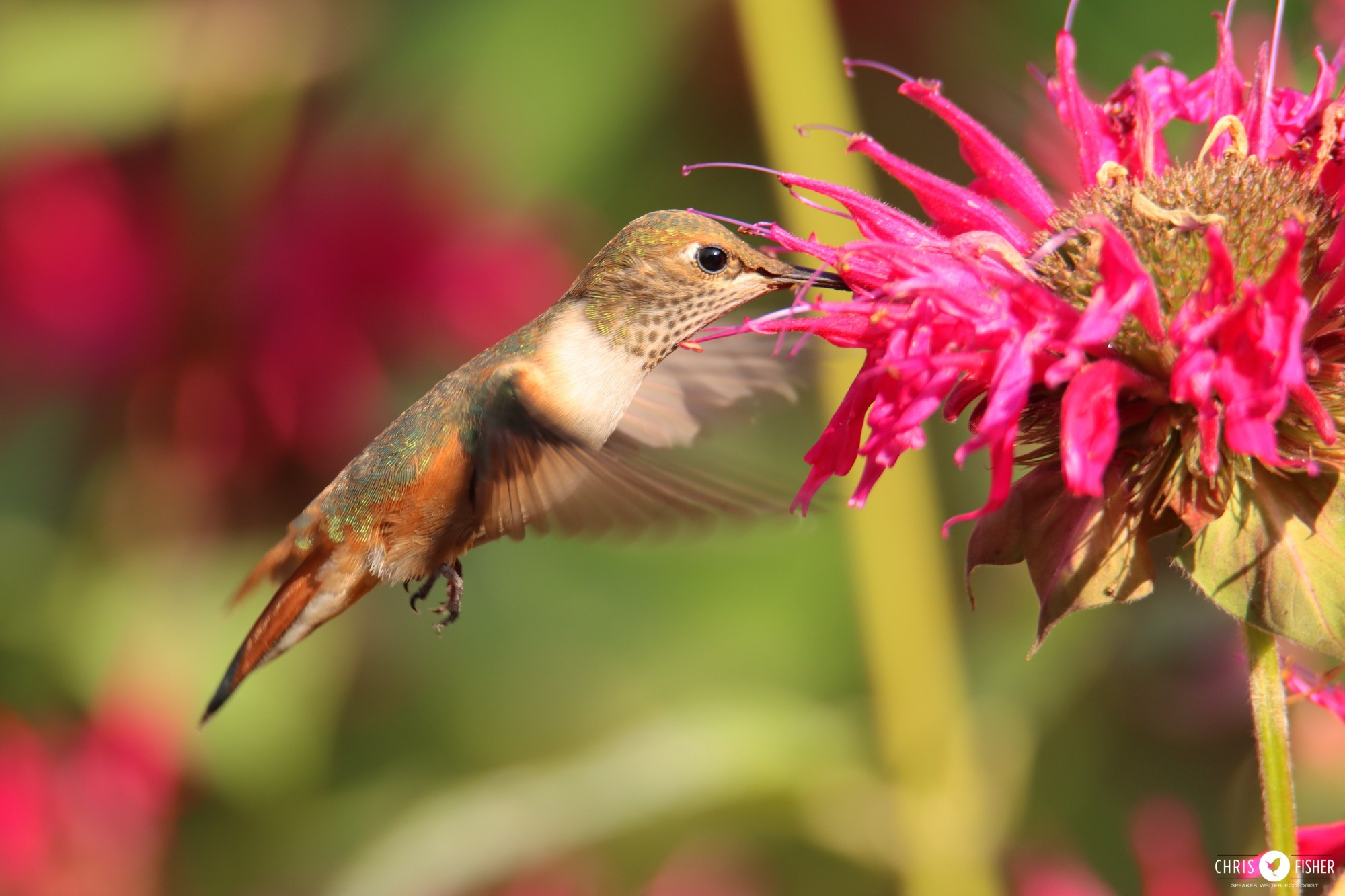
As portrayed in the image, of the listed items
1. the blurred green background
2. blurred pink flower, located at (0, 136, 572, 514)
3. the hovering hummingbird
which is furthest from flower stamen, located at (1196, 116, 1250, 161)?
blurred pink flower, located at (0, 136, 572, 514)

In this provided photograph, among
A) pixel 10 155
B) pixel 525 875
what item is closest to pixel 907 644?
pixel 525 875

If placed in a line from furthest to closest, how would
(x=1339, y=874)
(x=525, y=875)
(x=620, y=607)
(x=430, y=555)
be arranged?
(x=620, y=607)
(x=525, y=875)
(x=430, y=555)
(x=1339, y=874)

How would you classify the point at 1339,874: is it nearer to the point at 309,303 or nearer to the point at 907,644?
the point at 907,644

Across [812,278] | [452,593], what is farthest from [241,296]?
[812,278]

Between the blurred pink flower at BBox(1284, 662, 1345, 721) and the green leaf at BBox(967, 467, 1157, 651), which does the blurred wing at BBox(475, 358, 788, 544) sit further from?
the blurred pink flower at BBox(1284, 662, 1345, 721)

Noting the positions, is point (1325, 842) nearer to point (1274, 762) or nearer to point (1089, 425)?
point (1274, 762)
